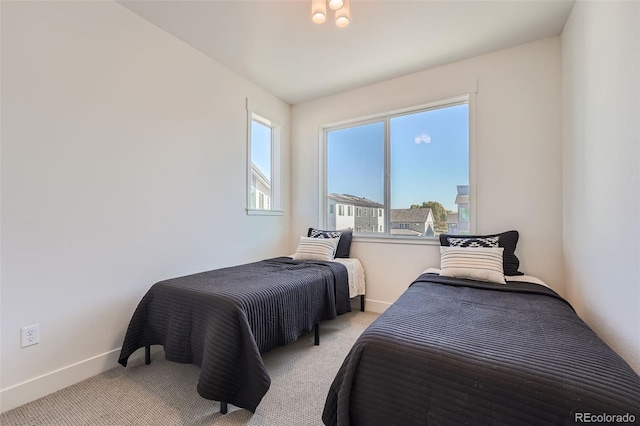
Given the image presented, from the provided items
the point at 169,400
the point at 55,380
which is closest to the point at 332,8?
the point at 169,400

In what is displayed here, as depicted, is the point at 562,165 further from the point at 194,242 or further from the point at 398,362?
the point at 194,242

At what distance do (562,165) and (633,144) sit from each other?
131 centimetres

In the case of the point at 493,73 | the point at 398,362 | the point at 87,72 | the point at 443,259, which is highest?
the point at 493,73

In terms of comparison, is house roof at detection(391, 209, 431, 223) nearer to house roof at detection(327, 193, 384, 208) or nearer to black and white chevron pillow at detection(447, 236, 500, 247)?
house roof at detection(327, 193, 384, 208)

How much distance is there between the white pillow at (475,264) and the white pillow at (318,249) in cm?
118

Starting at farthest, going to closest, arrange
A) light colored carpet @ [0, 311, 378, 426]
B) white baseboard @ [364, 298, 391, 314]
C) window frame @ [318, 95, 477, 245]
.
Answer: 1. white baseboard @ [364, 298, 391, 314]
2. window frame @ [318, 95, 477, 245]
3. light colored carpet @ [0, 311, 378, 426]

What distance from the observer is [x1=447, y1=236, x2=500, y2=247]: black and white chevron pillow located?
2.48 m

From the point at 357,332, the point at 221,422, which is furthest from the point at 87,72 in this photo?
the point at 357,332

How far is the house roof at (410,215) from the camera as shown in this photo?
122 inches

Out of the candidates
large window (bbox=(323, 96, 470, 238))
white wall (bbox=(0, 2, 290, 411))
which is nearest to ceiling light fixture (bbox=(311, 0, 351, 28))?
white wall (bbox=(0, 2, 290, 411))

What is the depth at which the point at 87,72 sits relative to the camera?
1946 millimetres

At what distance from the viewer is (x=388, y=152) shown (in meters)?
3.37

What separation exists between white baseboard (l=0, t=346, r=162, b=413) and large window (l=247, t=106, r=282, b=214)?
1.79 meters

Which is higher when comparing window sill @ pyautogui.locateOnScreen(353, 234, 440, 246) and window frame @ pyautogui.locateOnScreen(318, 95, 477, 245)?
window frame @ pyautogui.locateOnScreen(318, 95, 477, 245)
